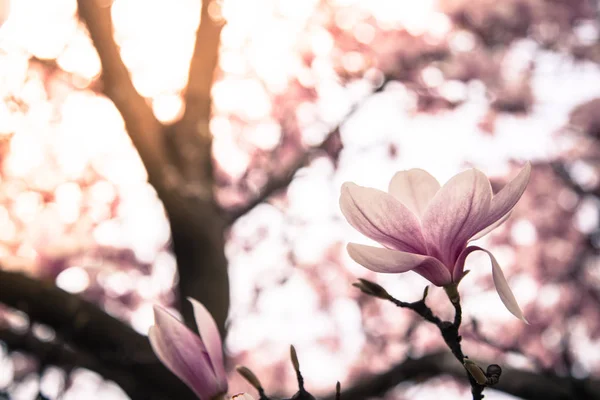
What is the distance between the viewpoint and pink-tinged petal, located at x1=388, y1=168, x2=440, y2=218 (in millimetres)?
899

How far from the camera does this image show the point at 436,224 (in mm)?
795

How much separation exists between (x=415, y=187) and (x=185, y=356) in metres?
0.52

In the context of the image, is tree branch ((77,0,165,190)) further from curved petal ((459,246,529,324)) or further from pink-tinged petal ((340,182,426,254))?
curved petal ((459,246,529,324))

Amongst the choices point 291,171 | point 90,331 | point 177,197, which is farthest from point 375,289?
point 291,171

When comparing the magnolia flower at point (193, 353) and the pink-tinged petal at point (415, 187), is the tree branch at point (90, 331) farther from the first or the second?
the pink-tinged petal at point (415, 187)

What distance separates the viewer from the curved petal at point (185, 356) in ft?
2.98

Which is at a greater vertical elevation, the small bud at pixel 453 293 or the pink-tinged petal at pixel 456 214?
the pink-tinged petal at pixel 456 214

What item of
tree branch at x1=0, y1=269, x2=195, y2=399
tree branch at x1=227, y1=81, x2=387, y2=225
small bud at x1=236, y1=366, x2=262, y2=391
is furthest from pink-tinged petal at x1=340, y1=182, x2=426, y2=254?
tree branch at x1=227, y1=81, x2=387, y2=225

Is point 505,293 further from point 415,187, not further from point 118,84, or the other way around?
point 118,84

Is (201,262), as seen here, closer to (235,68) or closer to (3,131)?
(3,131)

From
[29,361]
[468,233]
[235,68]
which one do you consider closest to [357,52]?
[235,68]

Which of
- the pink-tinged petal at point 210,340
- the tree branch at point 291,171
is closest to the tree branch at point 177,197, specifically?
the tree branch at point 291,171

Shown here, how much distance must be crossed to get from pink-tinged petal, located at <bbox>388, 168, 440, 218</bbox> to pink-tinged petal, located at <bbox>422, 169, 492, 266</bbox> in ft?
0.36

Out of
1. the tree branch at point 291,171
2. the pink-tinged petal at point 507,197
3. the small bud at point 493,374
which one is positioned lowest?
the tree branch at point 291,171
